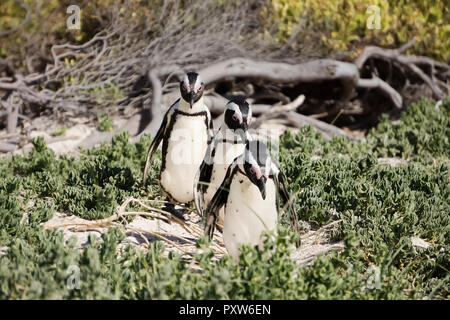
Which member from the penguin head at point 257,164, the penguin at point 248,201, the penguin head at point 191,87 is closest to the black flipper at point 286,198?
the penguin at point 248,201

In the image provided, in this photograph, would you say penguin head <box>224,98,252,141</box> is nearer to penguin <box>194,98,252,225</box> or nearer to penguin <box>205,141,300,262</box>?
Result: penguin <box>194,98,252,225</box>

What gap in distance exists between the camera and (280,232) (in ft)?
9.90

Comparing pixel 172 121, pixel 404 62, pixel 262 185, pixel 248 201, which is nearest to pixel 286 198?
pixel 248 201

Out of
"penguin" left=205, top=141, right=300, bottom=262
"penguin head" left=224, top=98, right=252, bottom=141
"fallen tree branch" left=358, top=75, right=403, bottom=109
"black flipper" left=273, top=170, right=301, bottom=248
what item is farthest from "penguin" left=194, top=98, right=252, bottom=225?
"fallen tree branch" left=358, top=75, right=403, bottom=109

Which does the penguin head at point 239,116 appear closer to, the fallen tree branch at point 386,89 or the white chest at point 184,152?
the white chest at point 184,152

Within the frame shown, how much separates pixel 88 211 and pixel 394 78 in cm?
719

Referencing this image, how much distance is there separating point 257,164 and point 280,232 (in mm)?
357

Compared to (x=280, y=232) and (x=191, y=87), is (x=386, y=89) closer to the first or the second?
(x=191, y=87)

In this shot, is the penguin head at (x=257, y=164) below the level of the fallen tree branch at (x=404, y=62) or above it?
above

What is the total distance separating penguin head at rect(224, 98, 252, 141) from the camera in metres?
3.53

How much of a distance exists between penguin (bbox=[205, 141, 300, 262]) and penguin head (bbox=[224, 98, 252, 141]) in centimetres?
37

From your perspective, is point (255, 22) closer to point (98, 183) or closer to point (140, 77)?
point (140, 77)

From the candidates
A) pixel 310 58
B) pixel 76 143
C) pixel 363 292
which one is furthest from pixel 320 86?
pixel 363 292

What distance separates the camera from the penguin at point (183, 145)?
406cm
